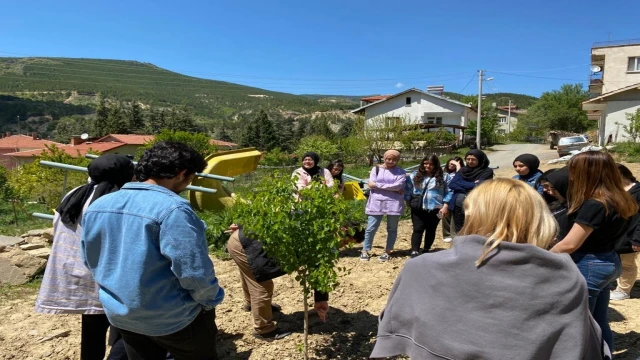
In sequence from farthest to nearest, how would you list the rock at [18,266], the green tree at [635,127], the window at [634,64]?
the window at [634,64] < the green tree at [635,127] < the rock at [18,266]

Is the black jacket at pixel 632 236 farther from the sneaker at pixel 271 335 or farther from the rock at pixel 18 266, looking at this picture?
the rock at pixel 18 266

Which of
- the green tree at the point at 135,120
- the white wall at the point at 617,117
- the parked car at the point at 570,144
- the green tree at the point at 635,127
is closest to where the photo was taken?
the green tree at the point at 635,127

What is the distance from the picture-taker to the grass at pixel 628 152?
16.7 metres

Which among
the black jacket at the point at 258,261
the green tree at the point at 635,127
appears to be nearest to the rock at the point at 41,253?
the black jacket at the point at 258,261

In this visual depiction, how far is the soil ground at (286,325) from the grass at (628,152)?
52.1 ft

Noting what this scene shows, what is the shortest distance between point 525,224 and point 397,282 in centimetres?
48

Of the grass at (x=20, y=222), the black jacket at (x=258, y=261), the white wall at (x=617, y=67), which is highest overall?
the white wall at (x=617, y=67)

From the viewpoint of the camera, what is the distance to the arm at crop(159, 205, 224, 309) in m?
1.67

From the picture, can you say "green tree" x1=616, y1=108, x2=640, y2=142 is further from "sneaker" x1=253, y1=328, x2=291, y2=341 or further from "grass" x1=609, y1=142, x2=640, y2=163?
Answer: "sneaker" x1=253, y1=328, x2=291, y2=341

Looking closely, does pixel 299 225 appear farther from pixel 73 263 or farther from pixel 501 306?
pixel 501 306

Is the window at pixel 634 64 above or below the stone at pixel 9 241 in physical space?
above

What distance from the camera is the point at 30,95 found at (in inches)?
3898

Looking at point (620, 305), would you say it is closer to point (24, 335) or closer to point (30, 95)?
point (24, 335)

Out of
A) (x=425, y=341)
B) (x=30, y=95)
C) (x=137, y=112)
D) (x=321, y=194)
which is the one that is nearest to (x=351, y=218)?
(x=321, y=194)
